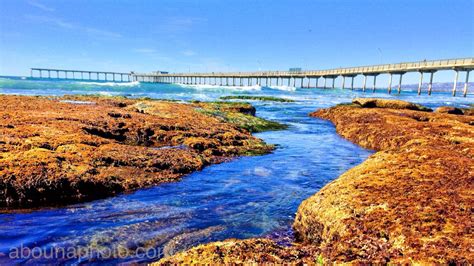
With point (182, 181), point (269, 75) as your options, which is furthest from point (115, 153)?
point (269, 75)

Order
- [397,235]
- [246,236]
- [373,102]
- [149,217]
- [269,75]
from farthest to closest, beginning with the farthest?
[269,75] → [373,102] → [149,217] → [246,236] → [397,235]

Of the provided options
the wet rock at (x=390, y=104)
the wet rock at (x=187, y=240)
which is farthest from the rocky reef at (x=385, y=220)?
the wet rock at (x=390, y=104)

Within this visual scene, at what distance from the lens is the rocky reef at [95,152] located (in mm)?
5547

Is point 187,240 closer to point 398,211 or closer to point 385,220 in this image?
point 385,220

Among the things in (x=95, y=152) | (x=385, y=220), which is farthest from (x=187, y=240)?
(x=95, y=152)

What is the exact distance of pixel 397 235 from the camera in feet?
10.1

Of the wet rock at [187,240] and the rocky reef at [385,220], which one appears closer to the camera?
the rocky reef at [385,220]

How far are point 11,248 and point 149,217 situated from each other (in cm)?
171

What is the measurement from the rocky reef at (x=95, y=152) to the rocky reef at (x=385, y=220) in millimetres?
3384

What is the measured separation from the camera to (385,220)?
3.37m

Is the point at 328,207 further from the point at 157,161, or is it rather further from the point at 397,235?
the point at 157,161

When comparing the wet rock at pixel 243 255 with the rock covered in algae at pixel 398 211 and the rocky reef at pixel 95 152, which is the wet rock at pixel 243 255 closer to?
the rock covered in algae at pixel 398 211

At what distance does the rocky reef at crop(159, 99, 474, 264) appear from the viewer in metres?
2.87

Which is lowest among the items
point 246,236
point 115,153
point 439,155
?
point 246,236
